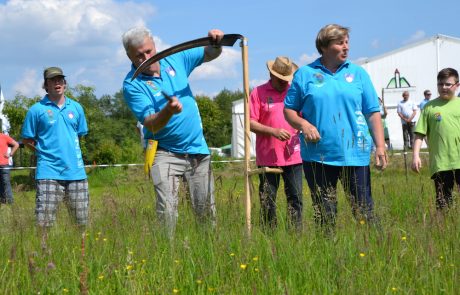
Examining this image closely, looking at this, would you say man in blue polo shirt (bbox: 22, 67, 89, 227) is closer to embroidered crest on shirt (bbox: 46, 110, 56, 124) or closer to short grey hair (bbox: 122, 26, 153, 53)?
embroidered crest on shirt (bbox: 46, 110, 56, 124)

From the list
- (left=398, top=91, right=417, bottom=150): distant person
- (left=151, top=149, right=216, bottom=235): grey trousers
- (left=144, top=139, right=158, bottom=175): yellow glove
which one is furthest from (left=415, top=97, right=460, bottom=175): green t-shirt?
(left=398, top=91, right=417, bottom=150): distant person

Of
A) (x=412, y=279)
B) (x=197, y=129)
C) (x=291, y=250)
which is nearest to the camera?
(x=412, y=279)

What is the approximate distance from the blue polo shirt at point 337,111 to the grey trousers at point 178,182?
0.78 metres

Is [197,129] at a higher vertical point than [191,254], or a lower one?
higher

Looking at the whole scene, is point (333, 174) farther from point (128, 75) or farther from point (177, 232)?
point (128, 75)

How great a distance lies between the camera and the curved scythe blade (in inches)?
185

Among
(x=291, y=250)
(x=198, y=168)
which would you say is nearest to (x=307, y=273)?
(x=291, y=250)

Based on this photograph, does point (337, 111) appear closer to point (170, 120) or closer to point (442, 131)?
point (170, 120)

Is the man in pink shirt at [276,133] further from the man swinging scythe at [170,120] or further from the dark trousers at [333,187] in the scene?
the man swinging scythe at [170,120]

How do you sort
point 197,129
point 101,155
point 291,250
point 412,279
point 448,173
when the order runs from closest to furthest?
point 412,279, point 291,250, point 197,129, point 448,173, point 101,155

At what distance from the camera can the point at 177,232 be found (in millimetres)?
4613

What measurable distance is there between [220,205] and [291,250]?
4.55 ft

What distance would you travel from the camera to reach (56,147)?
5.98m

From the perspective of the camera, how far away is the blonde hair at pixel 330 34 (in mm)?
4723
